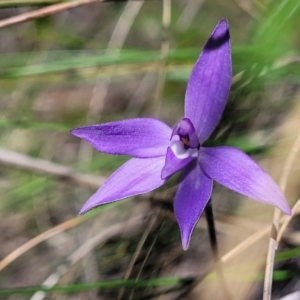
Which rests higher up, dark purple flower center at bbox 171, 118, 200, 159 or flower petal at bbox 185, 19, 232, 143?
flower petal at bbox 185, 19, 232, 143

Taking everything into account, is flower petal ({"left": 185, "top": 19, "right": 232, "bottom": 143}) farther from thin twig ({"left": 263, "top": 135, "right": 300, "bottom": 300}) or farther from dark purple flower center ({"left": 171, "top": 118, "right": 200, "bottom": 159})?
thin twig ({"left": 263, "top": 135, "right": 300, "bottom": 300})

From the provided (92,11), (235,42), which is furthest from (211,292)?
(92,11)

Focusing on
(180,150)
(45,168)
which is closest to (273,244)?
(180,150)

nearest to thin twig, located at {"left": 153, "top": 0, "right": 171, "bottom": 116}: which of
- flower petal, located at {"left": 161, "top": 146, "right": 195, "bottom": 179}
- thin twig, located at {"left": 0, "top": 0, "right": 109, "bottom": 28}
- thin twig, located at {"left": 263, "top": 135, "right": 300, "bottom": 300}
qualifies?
thin twig, located at {"left": 0, "top": 0, "right": 109, "bottom": 28}

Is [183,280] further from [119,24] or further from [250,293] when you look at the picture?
[119,24]

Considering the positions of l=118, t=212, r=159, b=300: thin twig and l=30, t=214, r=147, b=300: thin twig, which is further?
l=30, t=214, r=147, b=300: thin twig

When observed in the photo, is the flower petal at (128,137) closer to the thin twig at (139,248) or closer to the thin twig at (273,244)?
the thin twig at (273,244)

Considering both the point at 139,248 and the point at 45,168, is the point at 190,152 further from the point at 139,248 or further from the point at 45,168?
the point at 45,168
